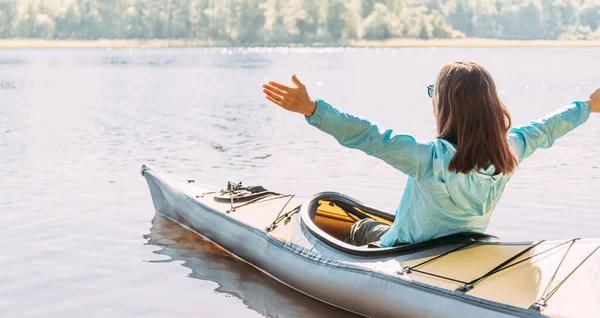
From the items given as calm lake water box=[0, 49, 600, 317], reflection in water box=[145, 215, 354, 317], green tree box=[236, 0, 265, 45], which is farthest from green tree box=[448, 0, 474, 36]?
reflection in water box=[145, 215, 354, 317]

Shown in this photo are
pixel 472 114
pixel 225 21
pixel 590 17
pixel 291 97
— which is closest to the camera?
pixel 291 97

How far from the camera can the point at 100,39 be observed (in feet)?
442

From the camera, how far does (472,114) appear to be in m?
4.91

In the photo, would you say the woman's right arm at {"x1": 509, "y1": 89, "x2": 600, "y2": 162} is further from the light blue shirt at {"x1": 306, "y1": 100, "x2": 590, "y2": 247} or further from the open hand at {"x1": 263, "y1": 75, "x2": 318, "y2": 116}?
the open hand at {"x1": 263, "y1": 75, "x2": 318, "y2": 116}

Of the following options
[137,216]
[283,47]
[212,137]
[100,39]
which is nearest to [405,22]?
[283,47]

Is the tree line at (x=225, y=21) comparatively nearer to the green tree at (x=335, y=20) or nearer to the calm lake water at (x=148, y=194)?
the green tree at (x=335, y=20)

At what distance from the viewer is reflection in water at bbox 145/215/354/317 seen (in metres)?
6.93

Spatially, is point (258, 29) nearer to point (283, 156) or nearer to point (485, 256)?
point (283, 156)

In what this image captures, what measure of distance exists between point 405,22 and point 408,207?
127770mm

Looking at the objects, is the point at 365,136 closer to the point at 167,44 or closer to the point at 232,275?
the point at 232,275

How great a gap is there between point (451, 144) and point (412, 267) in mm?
1038

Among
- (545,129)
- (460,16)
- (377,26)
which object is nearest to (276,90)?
(545,129)

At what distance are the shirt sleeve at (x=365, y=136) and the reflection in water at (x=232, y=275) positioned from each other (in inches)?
78.9

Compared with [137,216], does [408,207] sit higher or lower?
higher
